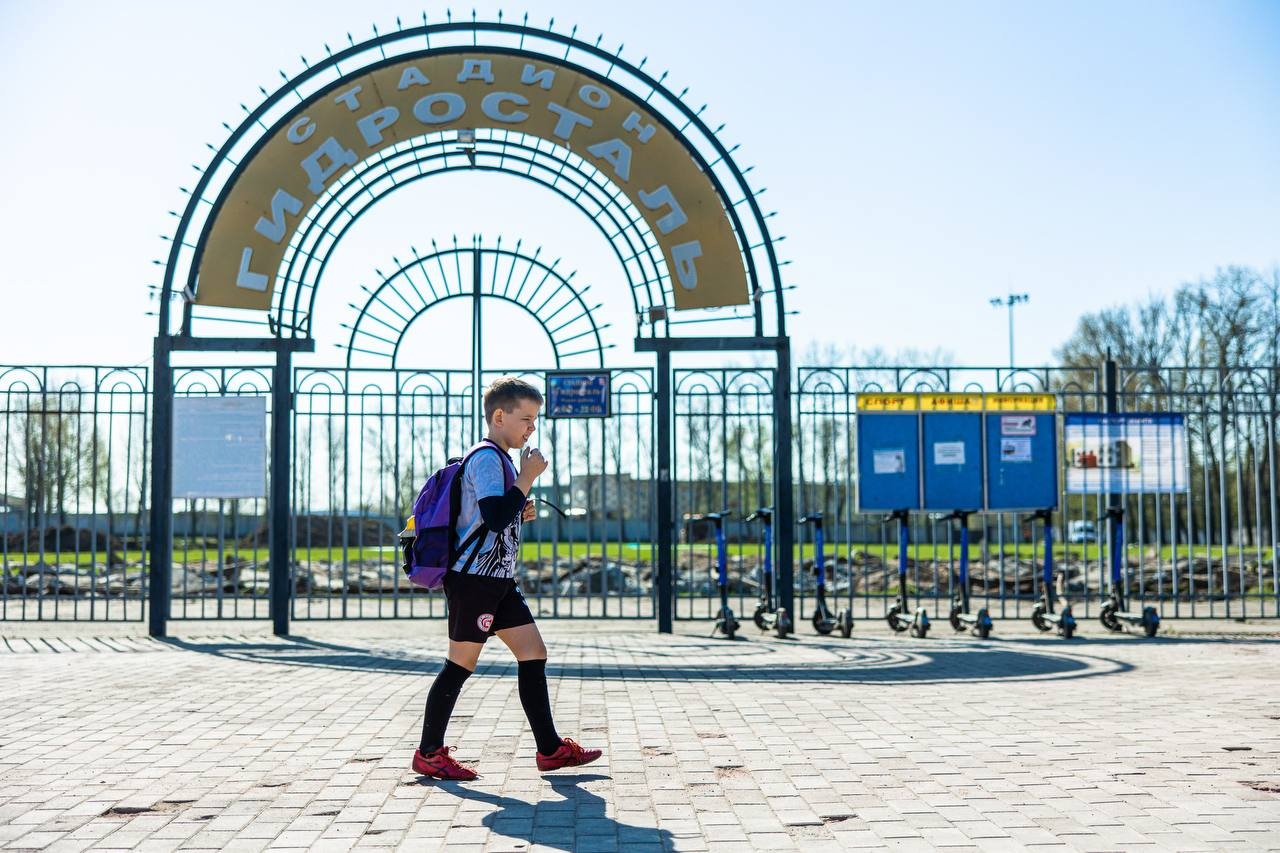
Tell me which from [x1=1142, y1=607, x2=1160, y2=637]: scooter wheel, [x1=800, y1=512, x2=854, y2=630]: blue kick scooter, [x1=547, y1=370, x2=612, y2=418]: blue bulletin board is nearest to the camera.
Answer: [x1=800, y1=512, x2=854, y2=630]: blue kick scooter

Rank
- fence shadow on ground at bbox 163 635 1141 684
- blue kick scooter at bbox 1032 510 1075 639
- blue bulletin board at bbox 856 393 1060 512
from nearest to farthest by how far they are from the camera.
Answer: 1. fence shadow on ground at bbox 163 635 1141 684
2. blue kick scooter at bbox 1032 510 1075 639
3. blue bulletin board at bbox 856 393 1060 512

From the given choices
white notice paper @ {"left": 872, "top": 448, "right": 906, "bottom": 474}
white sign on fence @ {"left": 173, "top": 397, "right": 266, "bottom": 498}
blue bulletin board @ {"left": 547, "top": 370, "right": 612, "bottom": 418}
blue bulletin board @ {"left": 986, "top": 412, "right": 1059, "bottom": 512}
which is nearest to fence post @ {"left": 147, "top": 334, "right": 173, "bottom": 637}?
white sign on fence @ {"left": 173, "top": 397, "right": 266, "bottom": 498}

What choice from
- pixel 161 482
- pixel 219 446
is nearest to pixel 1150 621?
pixel 219 446

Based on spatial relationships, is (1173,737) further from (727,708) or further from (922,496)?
(922,496)

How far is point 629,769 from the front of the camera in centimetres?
523

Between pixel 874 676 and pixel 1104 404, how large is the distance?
670 cm

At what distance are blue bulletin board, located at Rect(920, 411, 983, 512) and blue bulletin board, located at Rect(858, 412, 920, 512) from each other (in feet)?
0.43

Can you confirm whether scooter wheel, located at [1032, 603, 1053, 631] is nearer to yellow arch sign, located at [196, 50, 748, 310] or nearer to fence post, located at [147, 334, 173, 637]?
yellow arch sign, located at [196, 50, 748, 310]

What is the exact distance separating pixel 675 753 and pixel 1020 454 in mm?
8111

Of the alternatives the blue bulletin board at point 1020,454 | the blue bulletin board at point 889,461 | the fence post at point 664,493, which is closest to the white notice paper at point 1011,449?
the blue bulletin board at point 1020,454

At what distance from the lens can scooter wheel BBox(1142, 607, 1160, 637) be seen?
38.6 feet

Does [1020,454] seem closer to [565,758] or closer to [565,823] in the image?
[565,758]

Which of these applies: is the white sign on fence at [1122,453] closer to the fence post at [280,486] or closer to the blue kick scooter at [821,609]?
the blue kick scooter at [821,609]

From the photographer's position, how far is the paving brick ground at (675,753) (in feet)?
13.5
